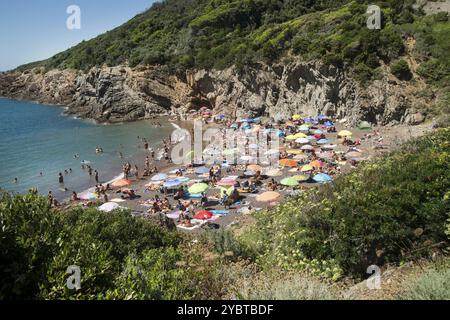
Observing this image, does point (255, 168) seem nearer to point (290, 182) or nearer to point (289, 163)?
point (289, 163)

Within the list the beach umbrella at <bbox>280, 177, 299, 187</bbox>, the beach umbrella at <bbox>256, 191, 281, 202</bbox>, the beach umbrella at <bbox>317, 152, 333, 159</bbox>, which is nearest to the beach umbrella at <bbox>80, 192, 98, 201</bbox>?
the beach umbrella at <bbox>256, 191, 281, 202</bbox>

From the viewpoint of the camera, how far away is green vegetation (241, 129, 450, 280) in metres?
9.34

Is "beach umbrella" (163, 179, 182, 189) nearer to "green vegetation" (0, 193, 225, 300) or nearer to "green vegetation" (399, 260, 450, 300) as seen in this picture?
"green vegetation" (0, 193, 225, 300)

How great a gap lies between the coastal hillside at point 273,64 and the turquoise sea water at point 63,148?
6.62 metres

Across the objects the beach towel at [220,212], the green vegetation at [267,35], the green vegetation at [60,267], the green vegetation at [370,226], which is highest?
the green vegetation at [267,35]

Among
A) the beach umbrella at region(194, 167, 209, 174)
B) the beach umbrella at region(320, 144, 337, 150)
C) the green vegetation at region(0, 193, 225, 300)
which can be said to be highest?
the green vegetation at region(0, 193, 225, 300)

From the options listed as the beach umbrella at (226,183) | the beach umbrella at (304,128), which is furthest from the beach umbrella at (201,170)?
the beach umbrella at (304,128)

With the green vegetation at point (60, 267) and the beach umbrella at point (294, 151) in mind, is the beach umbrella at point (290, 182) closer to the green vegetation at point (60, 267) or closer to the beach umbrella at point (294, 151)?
the beach umbrella at point (294, 151)

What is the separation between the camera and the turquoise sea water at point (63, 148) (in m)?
32.9

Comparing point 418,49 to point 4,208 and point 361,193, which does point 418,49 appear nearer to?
point 361,193

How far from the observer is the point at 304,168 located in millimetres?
25516

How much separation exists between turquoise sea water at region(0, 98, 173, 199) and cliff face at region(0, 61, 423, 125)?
5101mm
